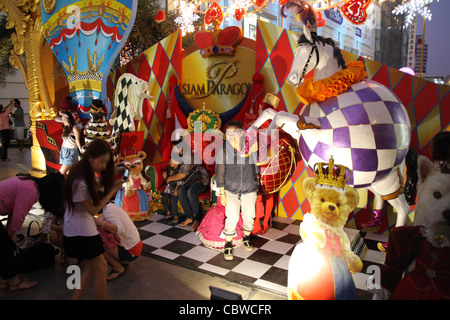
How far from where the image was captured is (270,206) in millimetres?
4043

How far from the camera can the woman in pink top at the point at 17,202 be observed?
8.20 ft

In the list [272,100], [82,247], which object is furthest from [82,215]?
[272,100]

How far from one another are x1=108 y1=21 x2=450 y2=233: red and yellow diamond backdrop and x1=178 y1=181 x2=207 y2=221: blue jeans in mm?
1098

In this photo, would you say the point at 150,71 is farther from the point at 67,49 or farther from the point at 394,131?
the point at 394,131

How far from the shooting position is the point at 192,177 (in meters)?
4.30

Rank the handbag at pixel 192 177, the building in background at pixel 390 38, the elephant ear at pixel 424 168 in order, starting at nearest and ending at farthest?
the elephant ear at pixel 424 168 → the handbag at pixel 192 177 → the building in background at pixel 390 38

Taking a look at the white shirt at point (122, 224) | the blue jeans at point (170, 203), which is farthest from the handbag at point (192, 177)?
the white shirt at point (122, 224)

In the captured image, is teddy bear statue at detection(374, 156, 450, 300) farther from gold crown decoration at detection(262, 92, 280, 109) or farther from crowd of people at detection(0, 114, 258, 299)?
gold crown decoration at detection(262, 92, 280, 109)

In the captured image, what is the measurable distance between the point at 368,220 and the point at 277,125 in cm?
193

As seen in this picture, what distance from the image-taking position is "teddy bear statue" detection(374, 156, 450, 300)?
1.62m

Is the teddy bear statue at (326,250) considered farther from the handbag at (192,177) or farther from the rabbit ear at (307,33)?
the handbag at (192,177)

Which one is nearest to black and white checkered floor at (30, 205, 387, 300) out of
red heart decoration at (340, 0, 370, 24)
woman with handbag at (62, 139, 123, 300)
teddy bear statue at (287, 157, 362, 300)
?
teddy bear statue at (287, 157, 362, 300)

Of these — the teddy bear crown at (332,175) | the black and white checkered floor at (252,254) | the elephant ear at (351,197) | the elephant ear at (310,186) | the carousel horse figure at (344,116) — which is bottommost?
the black and white checkered floor at (252,254)
